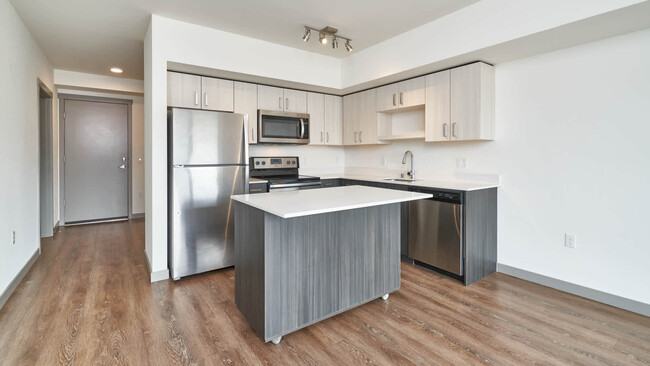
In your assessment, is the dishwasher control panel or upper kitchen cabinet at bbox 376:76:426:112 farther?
upper kitchen cabinet at bbox 376:76:426:112

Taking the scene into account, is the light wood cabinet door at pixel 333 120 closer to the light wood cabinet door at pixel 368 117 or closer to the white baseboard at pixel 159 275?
the light wood cabinet door at pixel 368 117

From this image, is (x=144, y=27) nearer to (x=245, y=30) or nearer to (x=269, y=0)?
(x=245, y=30)

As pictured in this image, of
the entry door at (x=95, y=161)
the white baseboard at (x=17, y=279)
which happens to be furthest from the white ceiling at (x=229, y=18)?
the white baseboard at (x=17, y=279)

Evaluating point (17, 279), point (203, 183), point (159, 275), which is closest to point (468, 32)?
point (203, 183)

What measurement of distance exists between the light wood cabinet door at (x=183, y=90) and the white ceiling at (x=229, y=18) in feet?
1.85

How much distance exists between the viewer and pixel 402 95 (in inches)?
151

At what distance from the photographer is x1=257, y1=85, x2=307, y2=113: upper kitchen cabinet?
4.01 meters

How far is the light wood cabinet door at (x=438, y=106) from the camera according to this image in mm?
3355

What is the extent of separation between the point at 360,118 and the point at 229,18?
2.10 meters

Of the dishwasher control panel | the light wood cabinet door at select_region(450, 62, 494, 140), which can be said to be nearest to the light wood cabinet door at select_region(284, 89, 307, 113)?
the light wood cabinet door at select_region(450, 62, 494, 140)

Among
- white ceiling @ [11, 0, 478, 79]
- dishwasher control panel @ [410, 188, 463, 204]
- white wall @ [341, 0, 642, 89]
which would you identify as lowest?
dishwasher control panel @ [410, 188, 463, 204]

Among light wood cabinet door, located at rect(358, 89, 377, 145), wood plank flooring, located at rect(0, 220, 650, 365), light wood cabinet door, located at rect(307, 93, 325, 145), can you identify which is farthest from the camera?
light wood cabinet door, located at rect(307, 93, 325, 145)

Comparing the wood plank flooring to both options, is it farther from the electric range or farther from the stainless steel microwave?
the stainless steel microwave

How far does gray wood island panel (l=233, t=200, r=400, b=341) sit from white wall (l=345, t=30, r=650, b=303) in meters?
1.44
